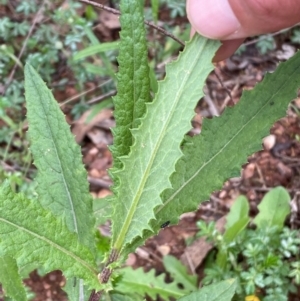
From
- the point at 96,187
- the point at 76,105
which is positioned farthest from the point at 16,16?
the point at 96,187

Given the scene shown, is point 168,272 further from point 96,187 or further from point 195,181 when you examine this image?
point 195,181

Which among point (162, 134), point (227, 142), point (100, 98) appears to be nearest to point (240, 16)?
point (227, 142)

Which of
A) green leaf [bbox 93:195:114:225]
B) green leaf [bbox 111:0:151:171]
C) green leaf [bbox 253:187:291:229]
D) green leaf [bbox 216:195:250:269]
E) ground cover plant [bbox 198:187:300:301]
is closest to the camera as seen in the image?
green leaf [bbox 111:0:151:171]

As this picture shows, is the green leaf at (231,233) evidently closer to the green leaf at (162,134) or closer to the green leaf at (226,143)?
the green leaf at (226,143)

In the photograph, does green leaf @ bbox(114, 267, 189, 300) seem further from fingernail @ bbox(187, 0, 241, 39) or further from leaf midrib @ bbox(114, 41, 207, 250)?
fingernail @ bbox(187, 0, 241, 39)

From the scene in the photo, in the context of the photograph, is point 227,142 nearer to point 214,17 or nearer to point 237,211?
point 214,17

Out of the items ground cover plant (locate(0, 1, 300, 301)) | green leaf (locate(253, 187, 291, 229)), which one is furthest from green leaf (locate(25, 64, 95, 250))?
green leaf (locate(253, 187, 291, 229))
